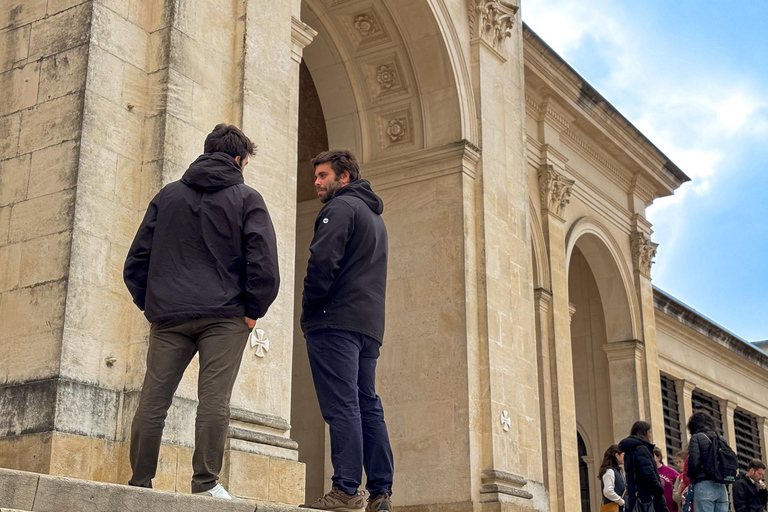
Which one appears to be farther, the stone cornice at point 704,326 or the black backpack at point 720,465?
the stone cornice at point 704,326

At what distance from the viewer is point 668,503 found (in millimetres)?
11164

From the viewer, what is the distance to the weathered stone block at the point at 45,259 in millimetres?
7098

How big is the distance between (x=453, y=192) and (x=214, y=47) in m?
4.94

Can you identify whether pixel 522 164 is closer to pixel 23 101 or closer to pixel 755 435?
pixel 23 101

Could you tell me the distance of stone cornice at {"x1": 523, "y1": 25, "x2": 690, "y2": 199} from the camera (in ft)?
62.2

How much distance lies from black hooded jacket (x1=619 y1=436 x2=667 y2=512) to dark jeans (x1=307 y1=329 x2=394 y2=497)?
438 centimetres

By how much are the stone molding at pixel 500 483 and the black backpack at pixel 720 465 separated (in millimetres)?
2590

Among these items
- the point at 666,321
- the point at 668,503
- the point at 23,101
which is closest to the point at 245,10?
the point at 23,101

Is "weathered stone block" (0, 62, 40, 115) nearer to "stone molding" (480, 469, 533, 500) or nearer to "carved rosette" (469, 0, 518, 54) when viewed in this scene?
"stone molding" (480, 469, 533, 500)

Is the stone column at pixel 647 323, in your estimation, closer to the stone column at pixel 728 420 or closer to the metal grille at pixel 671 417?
the metal grille at pixel 671 417

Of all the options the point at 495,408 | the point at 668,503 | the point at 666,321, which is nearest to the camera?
the point at 668,503

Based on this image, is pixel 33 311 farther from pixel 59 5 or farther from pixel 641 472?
pixel 641 472

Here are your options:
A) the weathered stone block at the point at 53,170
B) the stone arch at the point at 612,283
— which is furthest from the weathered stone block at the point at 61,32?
the stone arch at the point at 612,283

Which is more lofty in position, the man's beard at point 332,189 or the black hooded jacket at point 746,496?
the man's beard at point 332,189
